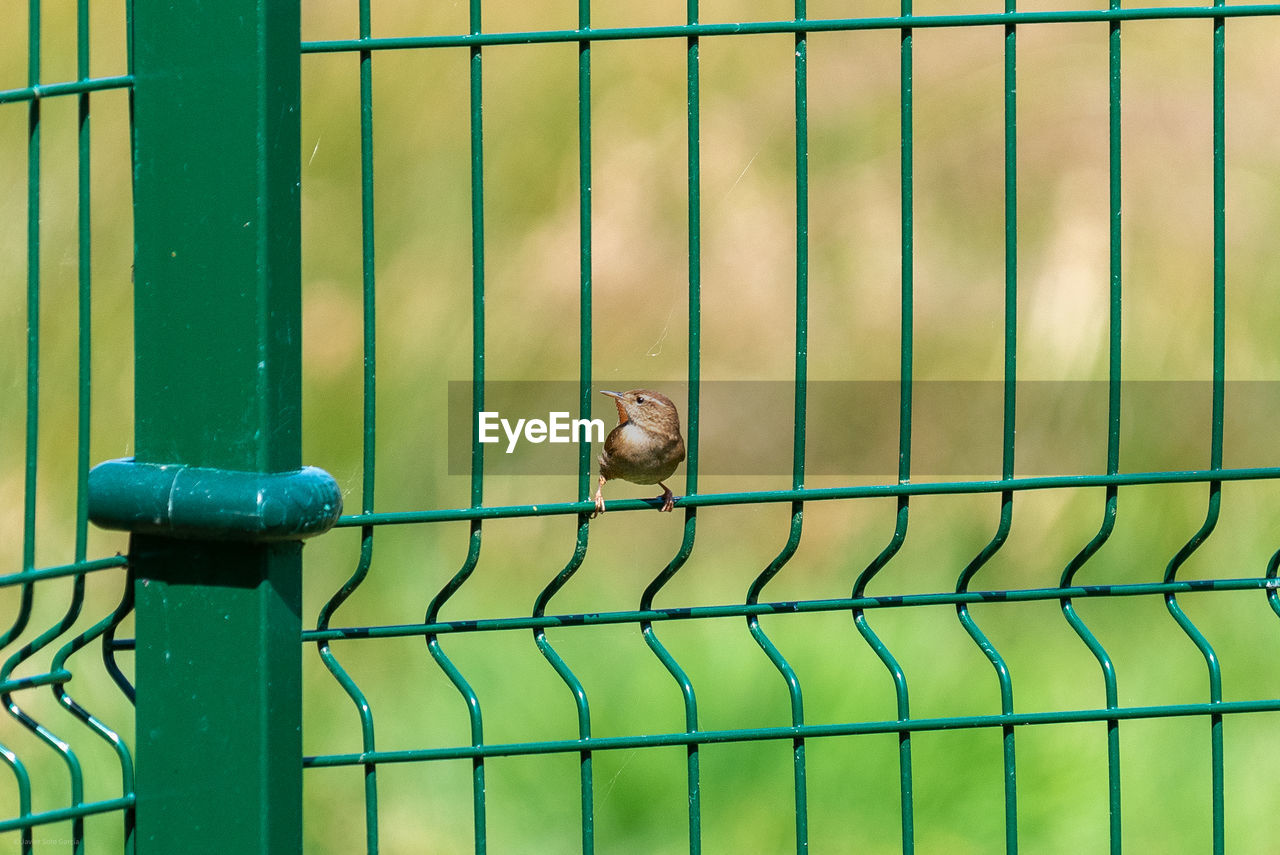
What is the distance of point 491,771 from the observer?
602 cm

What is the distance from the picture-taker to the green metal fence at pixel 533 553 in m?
3.05

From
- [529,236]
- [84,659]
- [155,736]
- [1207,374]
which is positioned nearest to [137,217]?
[155,736]

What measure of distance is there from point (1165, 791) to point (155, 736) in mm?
4107

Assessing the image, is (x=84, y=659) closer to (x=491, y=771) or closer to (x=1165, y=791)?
(x=491, y=771)

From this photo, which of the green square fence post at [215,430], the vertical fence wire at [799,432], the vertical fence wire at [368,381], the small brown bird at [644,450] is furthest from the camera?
the small brown bird at [644,450]

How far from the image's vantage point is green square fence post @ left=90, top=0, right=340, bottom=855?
3.02 metres

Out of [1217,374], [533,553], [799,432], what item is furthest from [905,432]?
[533,553]

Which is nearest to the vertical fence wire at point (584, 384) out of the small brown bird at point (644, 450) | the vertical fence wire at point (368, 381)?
the vertical fence wire at point (368, 381)

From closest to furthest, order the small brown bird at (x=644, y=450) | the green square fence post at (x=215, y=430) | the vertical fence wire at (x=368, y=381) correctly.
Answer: the green square fence post at (x=215, y=430), the vertical fence wire at (x=368, y=381), the small brown bird at (x=644, y=450)

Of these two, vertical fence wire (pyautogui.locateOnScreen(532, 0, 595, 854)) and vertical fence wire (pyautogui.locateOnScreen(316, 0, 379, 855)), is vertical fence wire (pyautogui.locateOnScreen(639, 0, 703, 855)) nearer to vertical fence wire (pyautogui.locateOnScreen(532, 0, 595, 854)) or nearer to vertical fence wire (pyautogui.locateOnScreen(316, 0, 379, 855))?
vertical fence wire (pyautogui.locateOnScreen(532, 0, 595, 854))

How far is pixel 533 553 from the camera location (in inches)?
285

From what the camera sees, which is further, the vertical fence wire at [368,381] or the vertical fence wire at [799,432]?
the vertical fence wire at [799,432]

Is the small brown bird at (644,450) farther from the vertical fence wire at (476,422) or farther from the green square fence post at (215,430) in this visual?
the green square fence post at (215,430)

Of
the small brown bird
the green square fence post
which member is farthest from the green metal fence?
the small brown bird
